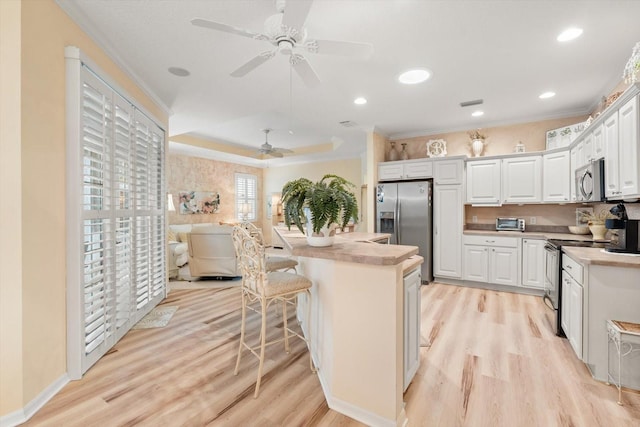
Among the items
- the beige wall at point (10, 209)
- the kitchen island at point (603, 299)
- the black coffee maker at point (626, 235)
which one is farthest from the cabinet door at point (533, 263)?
the beige wall at point (10, 209)

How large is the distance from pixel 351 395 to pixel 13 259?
2149mm

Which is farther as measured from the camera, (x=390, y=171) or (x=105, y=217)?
(x=390, y=171)

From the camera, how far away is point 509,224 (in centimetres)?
462

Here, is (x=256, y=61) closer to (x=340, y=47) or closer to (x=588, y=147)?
Result: (x=340, y=47)

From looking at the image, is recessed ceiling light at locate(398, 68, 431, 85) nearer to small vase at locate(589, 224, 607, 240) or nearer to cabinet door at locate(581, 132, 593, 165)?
cabinet door at locate(581, 132, 593, 165)

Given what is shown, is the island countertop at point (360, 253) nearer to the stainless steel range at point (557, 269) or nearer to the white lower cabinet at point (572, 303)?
the white lower cabinet at point (572, 303)

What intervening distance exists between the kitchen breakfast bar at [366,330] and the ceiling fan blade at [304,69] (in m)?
1.34

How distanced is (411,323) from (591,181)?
271 cm

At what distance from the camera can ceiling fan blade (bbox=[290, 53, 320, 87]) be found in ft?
6.90

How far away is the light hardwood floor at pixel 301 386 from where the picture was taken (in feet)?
5.82

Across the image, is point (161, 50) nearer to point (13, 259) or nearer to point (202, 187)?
point (13, 259)

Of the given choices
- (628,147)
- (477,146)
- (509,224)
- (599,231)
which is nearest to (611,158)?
(628,147)

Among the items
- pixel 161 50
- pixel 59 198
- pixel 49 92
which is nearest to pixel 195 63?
pixel 161 50

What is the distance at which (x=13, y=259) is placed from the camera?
1.72m
